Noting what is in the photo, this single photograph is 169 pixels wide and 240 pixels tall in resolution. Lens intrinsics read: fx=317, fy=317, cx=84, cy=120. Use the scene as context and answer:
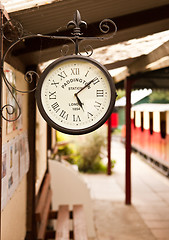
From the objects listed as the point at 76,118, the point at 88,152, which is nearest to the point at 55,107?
the point at 76,118

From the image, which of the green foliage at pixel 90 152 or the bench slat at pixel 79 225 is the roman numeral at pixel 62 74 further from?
the green foliage at pixel 90 152

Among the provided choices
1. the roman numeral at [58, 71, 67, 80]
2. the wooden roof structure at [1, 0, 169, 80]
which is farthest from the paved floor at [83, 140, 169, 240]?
the roman numeral at [58, 71, 67, 80]

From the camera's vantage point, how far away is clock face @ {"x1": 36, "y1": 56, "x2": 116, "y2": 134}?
69.9 inches

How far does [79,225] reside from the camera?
3.81 m

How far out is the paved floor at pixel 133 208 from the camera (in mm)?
4930

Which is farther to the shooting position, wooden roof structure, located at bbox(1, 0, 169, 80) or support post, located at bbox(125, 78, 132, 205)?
support post, located at bbox(125, 78, 132, 205)

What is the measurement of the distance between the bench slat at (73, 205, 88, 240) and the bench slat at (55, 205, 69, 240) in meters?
0.10

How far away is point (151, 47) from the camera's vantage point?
4453 millimetres

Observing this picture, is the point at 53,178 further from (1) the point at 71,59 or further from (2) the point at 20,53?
(1) the point at 71,59

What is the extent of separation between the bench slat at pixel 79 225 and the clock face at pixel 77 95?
2.04 metres

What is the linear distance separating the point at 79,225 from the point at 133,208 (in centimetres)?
261

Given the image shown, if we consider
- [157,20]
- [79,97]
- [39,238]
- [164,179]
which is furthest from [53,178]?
[164,179]

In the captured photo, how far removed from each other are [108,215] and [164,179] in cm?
394

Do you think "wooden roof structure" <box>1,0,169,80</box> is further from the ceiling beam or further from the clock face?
the clock face
